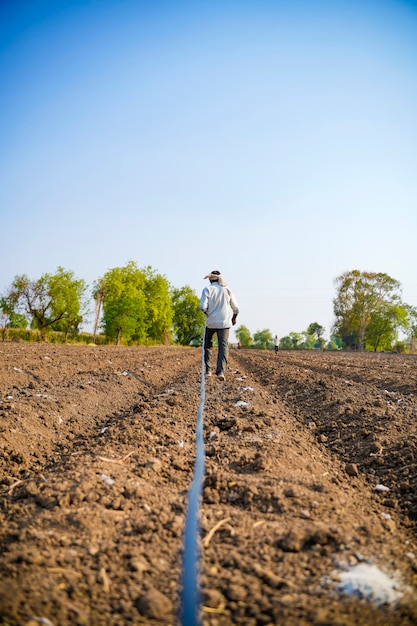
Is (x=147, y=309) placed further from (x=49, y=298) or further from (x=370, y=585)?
(x=370, y=585)

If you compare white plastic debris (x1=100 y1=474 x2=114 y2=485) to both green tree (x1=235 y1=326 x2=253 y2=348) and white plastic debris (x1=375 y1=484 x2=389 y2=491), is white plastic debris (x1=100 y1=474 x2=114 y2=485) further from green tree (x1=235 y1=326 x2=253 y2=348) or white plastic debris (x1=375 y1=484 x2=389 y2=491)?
green tree (x1=235 y1=326 x2=253 y2=348)

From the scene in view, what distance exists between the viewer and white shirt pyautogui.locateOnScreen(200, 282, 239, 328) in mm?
9062

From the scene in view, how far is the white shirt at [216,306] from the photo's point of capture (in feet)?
29.7

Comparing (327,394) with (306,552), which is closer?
(306,552)

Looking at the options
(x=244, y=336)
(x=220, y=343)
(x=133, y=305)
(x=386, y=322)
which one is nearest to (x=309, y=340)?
(x=244, y=336)

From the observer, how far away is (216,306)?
916 cm

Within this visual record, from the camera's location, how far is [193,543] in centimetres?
210

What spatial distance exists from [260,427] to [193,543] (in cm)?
267

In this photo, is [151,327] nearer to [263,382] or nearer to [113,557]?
[263,382]

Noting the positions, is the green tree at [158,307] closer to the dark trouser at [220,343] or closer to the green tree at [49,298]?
the green tree at [49,298]

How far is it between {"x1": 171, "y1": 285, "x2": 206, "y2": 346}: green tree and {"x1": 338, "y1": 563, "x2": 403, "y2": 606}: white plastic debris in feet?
289

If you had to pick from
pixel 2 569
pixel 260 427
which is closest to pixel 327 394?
pixel 260 427

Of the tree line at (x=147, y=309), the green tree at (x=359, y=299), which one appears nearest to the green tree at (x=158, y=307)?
the tree line at (x=147, y=309)

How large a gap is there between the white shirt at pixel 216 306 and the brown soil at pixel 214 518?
387cm
